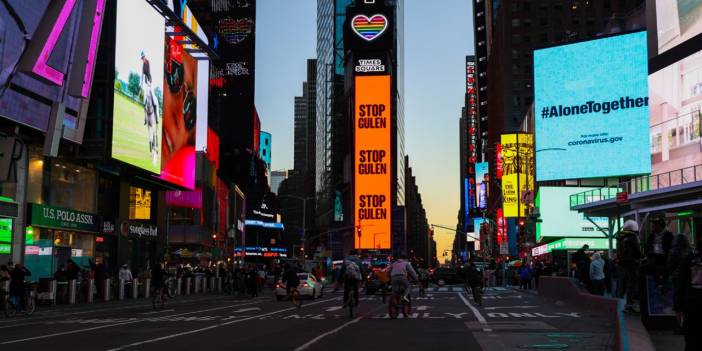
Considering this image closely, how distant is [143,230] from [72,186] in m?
10.3

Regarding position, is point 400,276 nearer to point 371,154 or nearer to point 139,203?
point 139,203

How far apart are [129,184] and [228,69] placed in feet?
386

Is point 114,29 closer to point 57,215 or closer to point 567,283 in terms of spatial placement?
point 57,215

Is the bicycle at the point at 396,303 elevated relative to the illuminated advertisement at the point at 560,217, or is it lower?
lower

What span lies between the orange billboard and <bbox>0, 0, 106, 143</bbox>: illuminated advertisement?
341 feet

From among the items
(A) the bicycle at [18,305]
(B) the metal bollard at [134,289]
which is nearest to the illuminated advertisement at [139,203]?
(B) the metal bollard at [134,289]

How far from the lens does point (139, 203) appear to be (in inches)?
2147

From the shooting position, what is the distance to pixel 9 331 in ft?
62.2

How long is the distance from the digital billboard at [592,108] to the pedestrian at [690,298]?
195ft

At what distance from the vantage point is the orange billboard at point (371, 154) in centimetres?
14400

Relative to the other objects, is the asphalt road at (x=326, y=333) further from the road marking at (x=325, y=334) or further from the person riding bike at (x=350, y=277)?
the person riding bike at (x=350, y=277)

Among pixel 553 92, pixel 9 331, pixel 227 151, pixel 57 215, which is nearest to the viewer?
pixel 9 331

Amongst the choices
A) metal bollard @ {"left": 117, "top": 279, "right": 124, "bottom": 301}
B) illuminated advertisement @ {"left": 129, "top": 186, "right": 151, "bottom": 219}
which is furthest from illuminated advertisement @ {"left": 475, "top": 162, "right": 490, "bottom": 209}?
metal bollard @ {"left": 117, "top": 279, "right": 124, "bottom": 301}

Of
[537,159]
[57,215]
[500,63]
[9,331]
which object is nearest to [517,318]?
[9,331]
